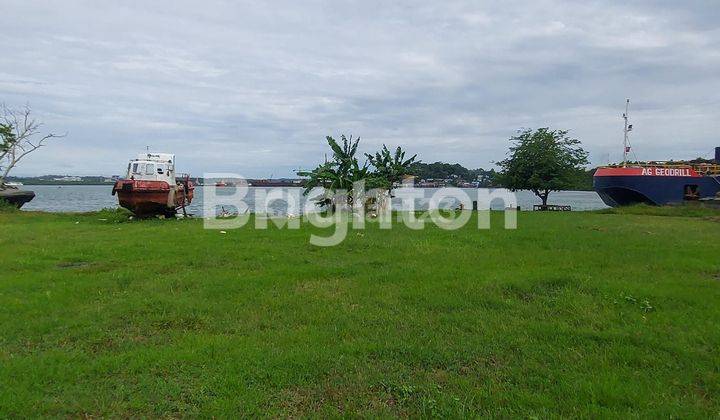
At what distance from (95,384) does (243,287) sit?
3.12m

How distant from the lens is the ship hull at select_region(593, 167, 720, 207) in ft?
94.5

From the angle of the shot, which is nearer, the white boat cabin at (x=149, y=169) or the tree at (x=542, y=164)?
the white boat cabin at (x=149, y=169)

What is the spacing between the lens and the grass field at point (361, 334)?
3.68 metres

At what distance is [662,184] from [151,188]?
27.4 m

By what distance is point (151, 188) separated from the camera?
1861 cm

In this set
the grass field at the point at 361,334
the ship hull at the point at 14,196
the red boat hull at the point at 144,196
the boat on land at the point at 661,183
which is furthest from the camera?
the boat on land at the point at 661,183

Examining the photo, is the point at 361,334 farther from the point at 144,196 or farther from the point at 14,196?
the point at 14,196

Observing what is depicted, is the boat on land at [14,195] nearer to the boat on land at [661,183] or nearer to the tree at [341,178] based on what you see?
the tree at [341,178]

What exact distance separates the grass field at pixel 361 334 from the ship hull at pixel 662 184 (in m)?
21.7

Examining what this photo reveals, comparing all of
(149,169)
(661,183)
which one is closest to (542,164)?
Result: (661,183)

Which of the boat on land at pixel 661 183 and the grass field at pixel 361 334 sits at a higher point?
the boat on land at pixel 661 183

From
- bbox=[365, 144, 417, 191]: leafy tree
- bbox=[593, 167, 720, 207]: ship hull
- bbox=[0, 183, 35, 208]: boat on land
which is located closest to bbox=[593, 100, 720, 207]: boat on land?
bbox=[593, 167, 720, 207]: ship hull

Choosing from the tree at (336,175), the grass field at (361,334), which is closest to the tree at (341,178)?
the tree at (336,175)

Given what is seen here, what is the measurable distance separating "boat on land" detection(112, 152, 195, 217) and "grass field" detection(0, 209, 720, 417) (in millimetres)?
9187
